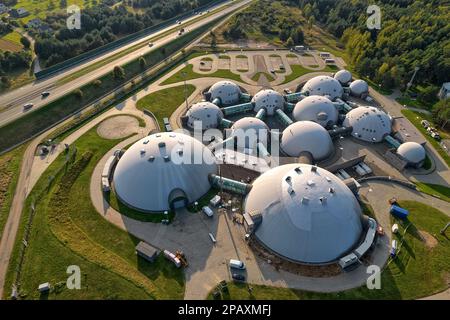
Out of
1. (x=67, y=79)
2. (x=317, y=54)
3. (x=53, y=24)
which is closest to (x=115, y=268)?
(x=67, y=79)

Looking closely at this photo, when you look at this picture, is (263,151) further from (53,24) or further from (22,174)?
(53,24)

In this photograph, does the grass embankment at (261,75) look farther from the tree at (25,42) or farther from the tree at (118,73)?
the tree at (25,42)

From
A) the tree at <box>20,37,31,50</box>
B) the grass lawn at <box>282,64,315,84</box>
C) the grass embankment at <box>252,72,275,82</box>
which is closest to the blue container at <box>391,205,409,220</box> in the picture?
the grass lawn at <box>282,64,315,84</box>

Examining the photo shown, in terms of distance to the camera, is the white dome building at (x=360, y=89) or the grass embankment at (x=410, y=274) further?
the white dome building at (x=360, y=89)

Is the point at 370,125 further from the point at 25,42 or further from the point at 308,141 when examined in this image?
the point at 25,42

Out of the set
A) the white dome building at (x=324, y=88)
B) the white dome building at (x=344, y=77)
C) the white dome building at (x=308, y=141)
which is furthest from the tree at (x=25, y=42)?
the white dome building at (x=344, y=77)
